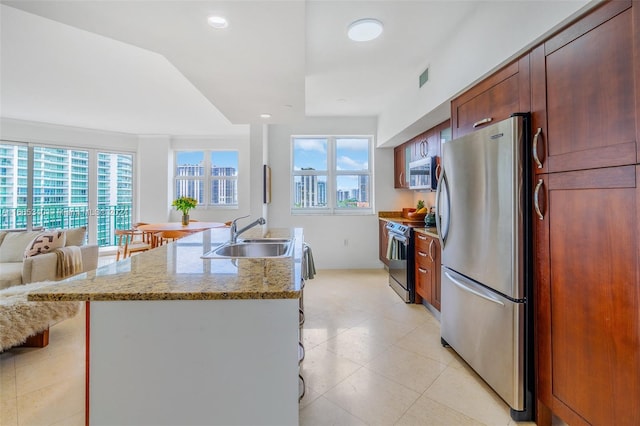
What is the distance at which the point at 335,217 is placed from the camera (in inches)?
190

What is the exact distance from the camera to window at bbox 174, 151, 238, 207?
6.18 m

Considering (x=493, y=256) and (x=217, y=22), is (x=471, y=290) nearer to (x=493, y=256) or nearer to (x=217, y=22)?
(x=493, y=256)

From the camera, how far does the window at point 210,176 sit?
6.18m

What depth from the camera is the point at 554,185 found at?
4.58 feet

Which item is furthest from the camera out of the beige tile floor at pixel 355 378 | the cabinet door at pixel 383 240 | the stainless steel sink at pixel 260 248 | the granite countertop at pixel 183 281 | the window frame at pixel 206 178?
the window frame at pixel 206 178

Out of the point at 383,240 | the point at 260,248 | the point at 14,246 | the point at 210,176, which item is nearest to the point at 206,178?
the point at 210,176

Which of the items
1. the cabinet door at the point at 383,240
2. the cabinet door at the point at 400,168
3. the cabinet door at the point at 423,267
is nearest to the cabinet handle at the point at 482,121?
the cabinet door at the point at 423,267

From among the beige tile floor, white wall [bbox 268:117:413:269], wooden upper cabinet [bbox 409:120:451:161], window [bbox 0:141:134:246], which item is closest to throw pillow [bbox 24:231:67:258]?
the beige tile floor

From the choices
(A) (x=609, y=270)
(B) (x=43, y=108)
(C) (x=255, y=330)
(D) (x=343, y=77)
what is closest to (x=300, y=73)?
(D) (x=343, y=77)

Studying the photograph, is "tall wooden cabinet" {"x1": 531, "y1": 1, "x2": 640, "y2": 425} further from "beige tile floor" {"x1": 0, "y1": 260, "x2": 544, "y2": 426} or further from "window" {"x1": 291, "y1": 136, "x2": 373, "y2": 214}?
"window" {"x1": 291, "y1": 136, "x2": 373, "y2": 214}

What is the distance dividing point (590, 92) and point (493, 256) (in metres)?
0.90

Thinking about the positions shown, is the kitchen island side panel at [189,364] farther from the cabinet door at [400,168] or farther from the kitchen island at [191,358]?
the cabinet door at [400,168]

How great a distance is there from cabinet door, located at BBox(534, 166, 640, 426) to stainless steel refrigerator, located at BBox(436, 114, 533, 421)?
7 centimetres

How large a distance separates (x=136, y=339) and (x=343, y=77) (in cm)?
302
